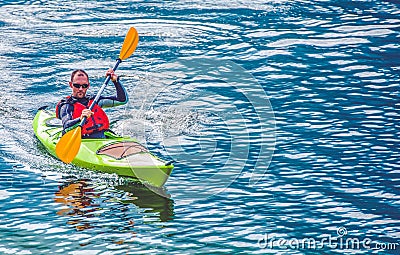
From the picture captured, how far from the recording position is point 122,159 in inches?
350

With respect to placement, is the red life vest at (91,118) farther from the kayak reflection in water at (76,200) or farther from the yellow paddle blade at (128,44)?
the yellow paddle blade at (128,44)

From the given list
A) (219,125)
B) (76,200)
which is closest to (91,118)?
(76,200)

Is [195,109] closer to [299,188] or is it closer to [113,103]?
[113,103]

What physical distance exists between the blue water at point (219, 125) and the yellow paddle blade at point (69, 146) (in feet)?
0.90

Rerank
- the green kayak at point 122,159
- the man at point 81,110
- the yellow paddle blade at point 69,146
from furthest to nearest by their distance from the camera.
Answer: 1. the man at point 81,110
2. the yellow paddle blade at point 69,146
3. the green kayak at point 122,159

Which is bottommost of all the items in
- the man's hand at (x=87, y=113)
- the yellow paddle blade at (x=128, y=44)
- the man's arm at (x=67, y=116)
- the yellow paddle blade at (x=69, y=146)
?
the yellow paddle blade at (x=69, y=146)

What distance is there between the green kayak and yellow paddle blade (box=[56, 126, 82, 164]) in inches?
9.1

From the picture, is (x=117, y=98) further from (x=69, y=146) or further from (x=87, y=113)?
(x=69, y=146)

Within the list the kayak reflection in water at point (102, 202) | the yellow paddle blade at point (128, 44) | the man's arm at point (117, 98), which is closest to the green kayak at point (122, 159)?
the kayak reflection in water at point (102, 202)

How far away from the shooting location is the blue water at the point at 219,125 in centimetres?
778

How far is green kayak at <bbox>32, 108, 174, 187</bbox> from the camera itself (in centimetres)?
855

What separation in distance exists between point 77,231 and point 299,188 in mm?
2364

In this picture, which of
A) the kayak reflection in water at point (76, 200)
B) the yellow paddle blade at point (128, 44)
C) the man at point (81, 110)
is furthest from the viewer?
the yellow paddle blade at point (128, 44)

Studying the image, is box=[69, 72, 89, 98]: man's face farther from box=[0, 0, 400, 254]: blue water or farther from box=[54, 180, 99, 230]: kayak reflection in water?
box=[54, 180, 99, 230]: kayak reflection in water
